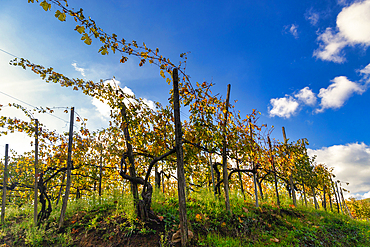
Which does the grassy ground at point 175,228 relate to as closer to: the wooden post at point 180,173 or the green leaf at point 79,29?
the wooden post at point 180,173

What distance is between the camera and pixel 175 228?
6070 millimetres

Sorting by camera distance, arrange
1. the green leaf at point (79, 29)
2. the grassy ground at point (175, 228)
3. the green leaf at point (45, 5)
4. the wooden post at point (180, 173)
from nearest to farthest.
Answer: the green leaf at point (45, 5) → the green leaf at point (79, 29) → the wooden post at point (180, 173) → the grassy ground at point (175, 228)

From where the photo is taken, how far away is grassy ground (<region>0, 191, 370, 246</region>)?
590cm

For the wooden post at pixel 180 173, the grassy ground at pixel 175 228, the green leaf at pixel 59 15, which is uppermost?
the green leaf at pixel 59 15

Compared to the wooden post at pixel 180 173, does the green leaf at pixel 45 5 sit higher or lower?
higher

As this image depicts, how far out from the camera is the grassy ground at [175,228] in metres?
5.90

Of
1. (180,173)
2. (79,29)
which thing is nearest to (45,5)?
(79,29)

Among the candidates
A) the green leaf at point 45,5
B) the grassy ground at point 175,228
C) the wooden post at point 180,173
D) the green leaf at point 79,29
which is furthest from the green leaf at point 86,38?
the grassy ground at point 175,228

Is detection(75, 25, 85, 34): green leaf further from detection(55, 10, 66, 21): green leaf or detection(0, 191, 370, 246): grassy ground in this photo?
detection(0, 191, 370, 246): grassy ground

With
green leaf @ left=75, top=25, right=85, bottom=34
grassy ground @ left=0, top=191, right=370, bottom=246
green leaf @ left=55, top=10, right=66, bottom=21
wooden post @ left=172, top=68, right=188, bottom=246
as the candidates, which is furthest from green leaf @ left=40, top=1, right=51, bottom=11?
grassy ground @ left=0, top=191, right=370, bottom=246

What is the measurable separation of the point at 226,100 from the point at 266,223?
556 centimetres

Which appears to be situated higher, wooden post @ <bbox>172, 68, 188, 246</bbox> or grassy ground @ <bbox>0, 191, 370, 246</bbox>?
wooden post @ <bbox>172, 68, 188, 246</bbox>

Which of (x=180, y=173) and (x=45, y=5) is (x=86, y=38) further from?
(x=180, y=173)

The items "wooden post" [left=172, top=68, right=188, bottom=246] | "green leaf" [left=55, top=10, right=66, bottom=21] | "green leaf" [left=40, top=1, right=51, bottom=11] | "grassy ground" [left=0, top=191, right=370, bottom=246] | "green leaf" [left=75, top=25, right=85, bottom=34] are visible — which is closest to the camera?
"green leaf" [left=40, top=1, right=51, bottom=11]
